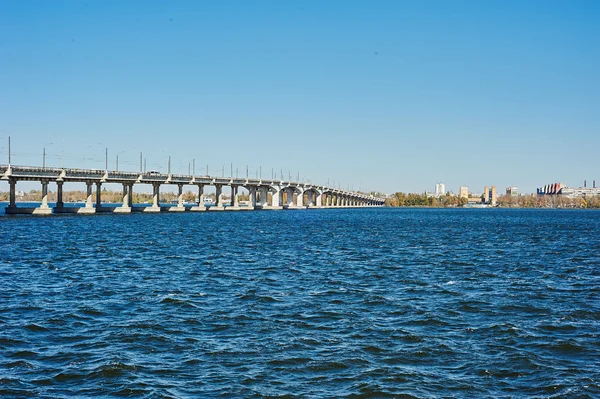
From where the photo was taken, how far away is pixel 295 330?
19.8 m

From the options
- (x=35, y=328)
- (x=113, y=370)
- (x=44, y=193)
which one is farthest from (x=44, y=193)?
(x=113, y=370)

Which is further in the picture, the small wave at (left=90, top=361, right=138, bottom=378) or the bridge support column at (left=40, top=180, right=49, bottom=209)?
the bridge support column at (left=40, top=180, right=49, bottom=209)

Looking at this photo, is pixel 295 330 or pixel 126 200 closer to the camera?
pixel 295 330

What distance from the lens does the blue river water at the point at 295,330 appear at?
14.5m

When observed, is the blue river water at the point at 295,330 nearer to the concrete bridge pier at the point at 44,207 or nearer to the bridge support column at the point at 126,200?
the concrete bridge pier at the point at 44,207

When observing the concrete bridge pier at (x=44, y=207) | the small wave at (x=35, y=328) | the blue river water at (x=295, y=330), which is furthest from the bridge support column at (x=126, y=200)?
the small wave at (x=35, y=328)

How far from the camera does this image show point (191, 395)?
13648mm

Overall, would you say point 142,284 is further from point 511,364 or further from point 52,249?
point 52,249

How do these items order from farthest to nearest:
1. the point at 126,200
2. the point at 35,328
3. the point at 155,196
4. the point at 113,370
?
the point at 155,196 → the point at 126,200 → the point at 35,328 → the point at 113,370

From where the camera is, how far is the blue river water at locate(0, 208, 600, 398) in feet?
47.7

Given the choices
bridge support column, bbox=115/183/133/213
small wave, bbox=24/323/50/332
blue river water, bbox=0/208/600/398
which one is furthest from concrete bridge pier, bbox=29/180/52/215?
small wave, bbox=24/323/50/332

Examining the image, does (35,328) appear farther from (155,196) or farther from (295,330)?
(155,196)

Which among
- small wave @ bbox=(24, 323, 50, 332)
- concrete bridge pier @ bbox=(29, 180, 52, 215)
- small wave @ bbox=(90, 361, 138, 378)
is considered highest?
concrete bridge pier @ bbox=(29, 180, 52, 215)

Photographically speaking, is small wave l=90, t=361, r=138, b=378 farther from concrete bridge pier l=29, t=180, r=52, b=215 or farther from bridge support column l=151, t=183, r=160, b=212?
bridge support column l=151, t=183, r=160, b=212
